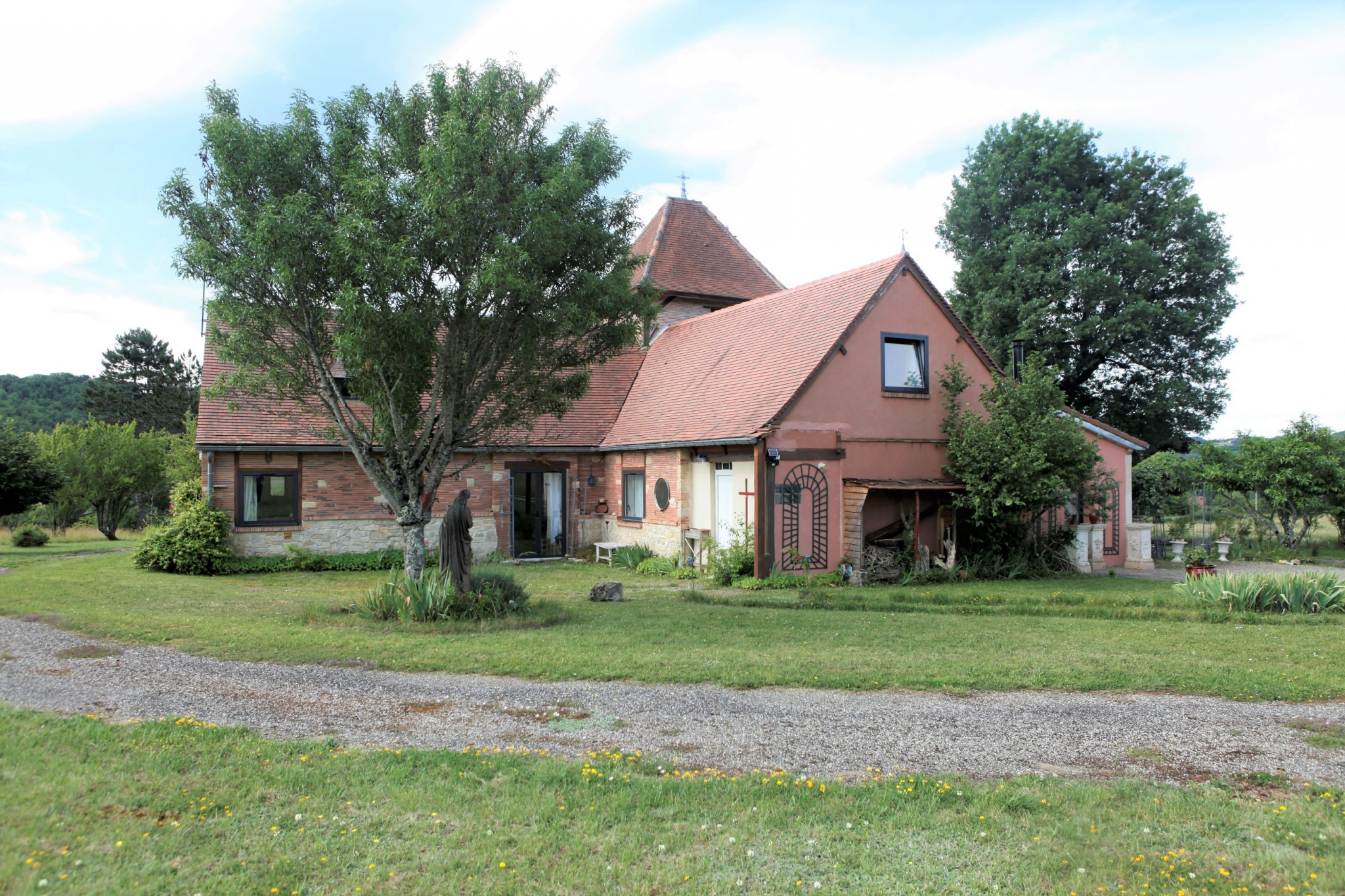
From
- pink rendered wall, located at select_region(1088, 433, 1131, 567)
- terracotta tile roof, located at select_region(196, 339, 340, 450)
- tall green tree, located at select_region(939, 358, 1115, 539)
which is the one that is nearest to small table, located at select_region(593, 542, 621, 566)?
terracotta tile roof, located at select_region(196, 339, 340, 450)

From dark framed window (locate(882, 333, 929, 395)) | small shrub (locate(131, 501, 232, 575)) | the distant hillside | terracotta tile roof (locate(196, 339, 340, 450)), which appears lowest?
small shrub (locate(131, 501, 232, 575))

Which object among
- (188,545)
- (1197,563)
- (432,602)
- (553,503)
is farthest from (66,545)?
(1197,563)

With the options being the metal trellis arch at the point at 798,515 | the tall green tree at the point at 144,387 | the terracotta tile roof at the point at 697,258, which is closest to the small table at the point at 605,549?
the metal trellis arch at the point at 798,515

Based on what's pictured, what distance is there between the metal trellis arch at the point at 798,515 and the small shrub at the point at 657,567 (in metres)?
2.72

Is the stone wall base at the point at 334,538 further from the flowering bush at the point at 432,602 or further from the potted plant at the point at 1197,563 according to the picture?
the potted plant at the point at 1197,563

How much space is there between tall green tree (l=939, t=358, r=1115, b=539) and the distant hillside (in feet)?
158

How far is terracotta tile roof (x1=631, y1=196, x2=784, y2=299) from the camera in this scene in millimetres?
25609

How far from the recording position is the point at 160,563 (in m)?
16.9

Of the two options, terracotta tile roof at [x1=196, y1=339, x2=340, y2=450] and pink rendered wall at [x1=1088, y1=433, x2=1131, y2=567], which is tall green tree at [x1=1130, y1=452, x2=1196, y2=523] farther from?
terracotta tile roof at [x1=196, y1=339, x2=340, y2=450]

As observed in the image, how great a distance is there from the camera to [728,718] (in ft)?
21.9

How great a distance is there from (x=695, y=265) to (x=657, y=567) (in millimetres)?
11852

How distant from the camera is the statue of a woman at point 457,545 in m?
11.5

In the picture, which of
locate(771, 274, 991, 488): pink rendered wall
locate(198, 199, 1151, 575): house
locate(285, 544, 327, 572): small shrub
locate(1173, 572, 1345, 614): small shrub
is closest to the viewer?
locate(1173, 572, 1345, 614): small shrub

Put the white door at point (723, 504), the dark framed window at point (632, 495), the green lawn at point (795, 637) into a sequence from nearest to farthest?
the green lawn at point (795, 637), the white door at point (723, 504), the dark framed window at point (632, 495)
